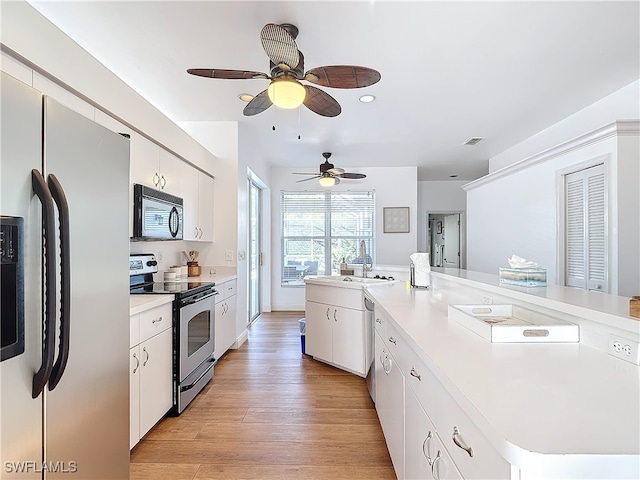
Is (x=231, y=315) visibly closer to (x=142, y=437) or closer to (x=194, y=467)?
(x=142, y=437)

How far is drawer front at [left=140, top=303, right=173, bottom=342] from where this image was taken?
203 centimetres

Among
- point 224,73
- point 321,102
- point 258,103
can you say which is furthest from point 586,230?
point 224,73

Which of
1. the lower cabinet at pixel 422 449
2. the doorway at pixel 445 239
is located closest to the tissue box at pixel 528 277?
the lower cabinet at pixel 422 449

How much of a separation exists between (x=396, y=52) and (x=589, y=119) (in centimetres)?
258

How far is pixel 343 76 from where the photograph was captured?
2.04 metres

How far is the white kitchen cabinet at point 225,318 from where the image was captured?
338 cm

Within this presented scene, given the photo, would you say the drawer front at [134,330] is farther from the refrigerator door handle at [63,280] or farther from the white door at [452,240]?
the white door at [452,240]

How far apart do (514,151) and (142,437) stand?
18.6 feet

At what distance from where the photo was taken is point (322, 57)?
2.57 m

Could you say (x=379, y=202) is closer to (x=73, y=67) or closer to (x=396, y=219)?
(x=396, y=219)

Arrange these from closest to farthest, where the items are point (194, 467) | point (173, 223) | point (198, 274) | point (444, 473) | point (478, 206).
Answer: point (444, 473)
point (194, 467)
point (173, 223)
point (198, 274)
point (478, 206)

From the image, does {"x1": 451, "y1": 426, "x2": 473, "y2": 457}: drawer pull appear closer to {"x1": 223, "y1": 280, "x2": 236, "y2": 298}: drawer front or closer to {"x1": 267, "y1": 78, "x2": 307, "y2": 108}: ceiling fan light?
{"x1": 267, "y1": 78, "x2": 307, "y2": 108}: ceiling fan light

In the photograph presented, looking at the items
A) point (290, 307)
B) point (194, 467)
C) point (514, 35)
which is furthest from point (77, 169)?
point (290, 307)

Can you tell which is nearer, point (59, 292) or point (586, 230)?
point (59, 292)
